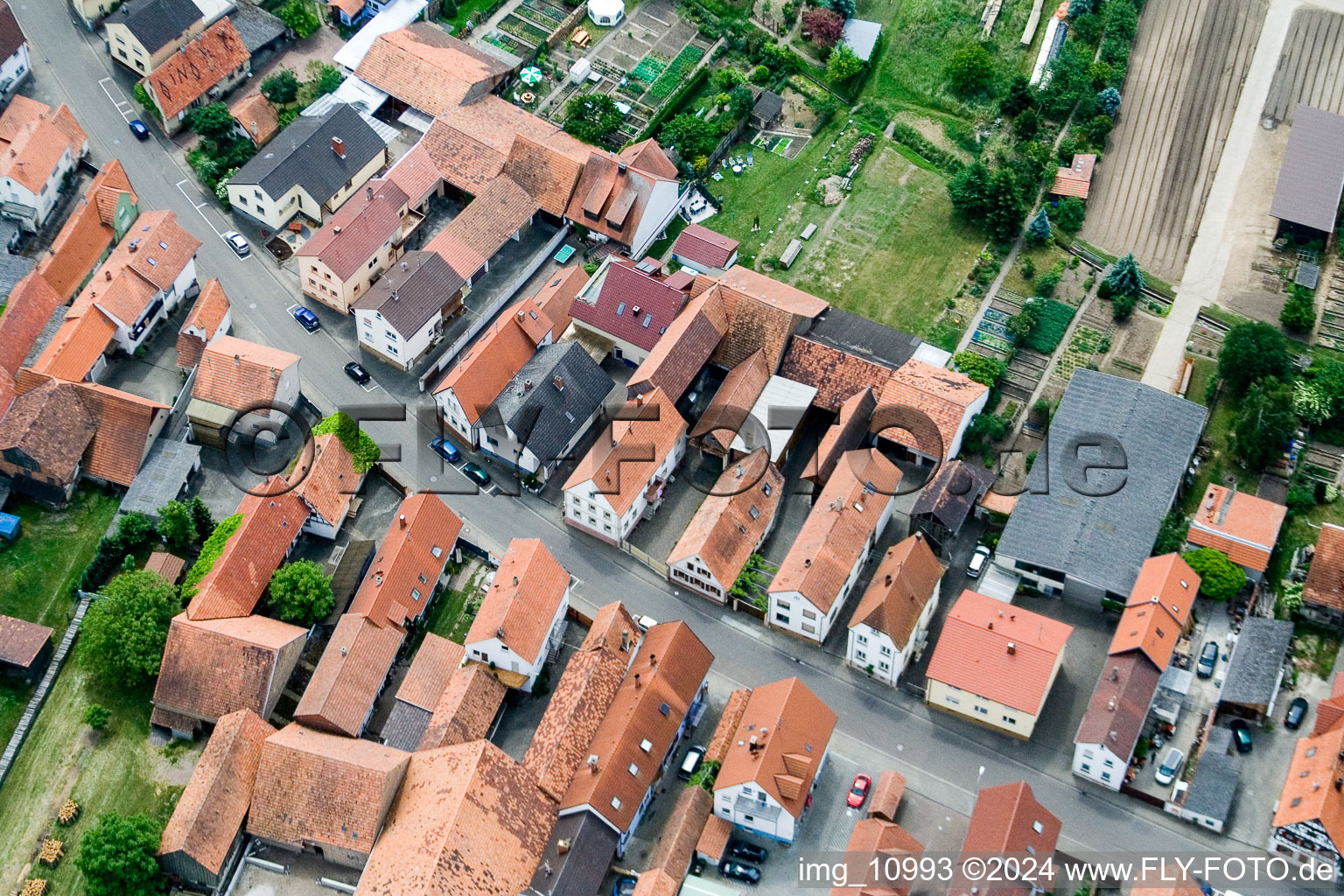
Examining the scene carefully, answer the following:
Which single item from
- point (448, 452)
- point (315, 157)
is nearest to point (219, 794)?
point (448, 452)

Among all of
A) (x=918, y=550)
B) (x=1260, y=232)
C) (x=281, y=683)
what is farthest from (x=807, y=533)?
(x=1260, y=232)

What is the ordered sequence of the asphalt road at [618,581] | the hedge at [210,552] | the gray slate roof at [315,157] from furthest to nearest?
the gray slate roof at [315,157] < the hedge at [210,552] < the asphalt road at [618,581]

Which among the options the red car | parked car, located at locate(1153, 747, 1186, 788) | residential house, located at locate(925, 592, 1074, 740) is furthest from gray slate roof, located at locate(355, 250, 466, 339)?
parked car, located at locate(1153, 747, 1186, 788)

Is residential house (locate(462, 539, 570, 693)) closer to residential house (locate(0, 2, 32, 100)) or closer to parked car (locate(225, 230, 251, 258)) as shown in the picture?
parked car (locate(225, 230, 251, 258))

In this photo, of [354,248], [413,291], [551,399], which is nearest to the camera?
[551,399]

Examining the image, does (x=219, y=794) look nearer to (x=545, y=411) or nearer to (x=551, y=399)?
(x=545, y=411)

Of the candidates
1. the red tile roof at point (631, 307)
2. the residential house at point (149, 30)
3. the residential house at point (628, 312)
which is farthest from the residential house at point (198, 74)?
the red tile roof at point (631, 307)

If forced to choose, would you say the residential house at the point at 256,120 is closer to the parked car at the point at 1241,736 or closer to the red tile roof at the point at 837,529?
the red tile roof at the point at 837,529
